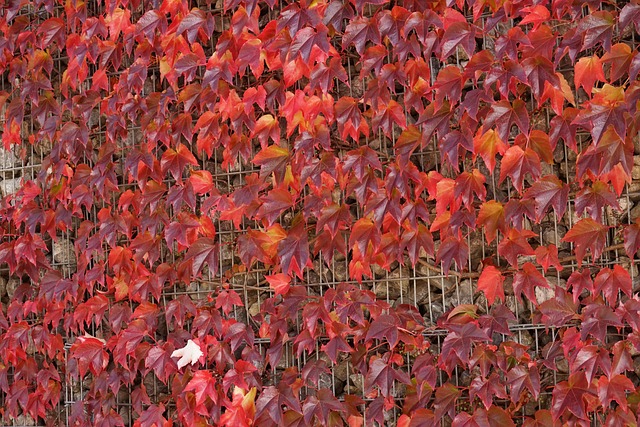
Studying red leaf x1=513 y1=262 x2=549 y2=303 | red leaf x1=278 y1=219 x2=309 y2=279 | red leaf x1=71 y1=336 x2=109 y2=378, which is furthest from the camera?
red leaf x1=71 y1=336 x2=109 y2=378

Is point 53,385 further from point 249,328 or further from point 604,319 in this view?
point 604,319

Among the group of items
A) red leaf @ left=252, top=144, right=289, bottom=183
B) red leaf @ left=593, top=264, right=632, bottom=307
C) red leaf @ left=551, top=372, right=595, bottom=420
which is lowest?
red leaf @ left=551, top=372, right=595, bottom=420

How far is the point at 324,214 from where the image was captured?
2.52 meters

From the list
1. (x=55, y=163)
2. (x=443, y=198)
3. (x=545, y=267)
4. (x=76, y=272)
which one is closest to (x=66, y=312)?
(x=76, y=272)

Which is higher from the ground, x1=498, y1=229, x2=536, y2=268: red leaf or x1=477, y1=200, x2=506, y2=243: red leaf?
x1=477, y1=200, x2=506, y2=243: red leaf

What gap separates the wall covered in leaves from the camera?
231 cm

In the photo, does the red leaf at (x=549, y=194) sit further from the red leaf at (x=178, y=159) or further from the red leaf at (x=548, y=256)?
the red leaf at (x=178, y=159)

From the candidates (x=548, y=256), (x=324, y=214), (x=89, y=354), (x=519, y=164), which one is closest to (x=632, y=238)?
(x=548, y=256)

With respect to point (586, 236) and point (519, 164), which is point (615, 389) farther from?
point (519, 164)

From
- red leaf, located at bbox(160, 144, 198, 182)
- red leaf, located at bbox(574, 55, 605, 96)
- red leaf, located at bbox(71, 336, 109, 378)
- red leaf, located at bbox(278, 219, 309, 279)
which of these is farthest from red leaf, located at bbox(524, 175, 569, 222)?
red leaf, located at bbox(71, 336, 109, 378)

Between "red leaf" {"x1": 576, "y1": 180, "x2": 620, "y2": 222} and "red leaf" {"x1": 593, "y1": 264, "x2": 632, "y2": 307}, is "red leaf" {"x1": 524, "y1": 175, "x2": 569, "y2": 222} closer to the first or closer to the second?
"red leaf" {"x1": 576, "y1": 180, "x2": 620, "y2": 222}

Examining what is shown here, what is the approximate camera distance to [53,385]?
3000mm

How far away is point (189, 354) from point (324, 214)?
1.86 feet

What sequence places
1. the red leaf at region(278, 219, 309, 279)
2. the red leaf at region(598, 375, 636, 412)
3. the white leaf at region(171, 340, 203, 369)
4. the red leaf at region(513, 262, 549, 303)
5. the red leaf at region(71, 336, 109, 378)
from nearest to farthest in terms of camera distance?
1. the red leaf at region(598, 375, 636, 412)
2. the red leaf at region(513, 262, 549, 303)
3. the red leaf at region(278, 219, 309, 279)
4. the white leaf at region(171, 340, 203, 369)
5. the red leaf at region(71, 336, 109, 378)
